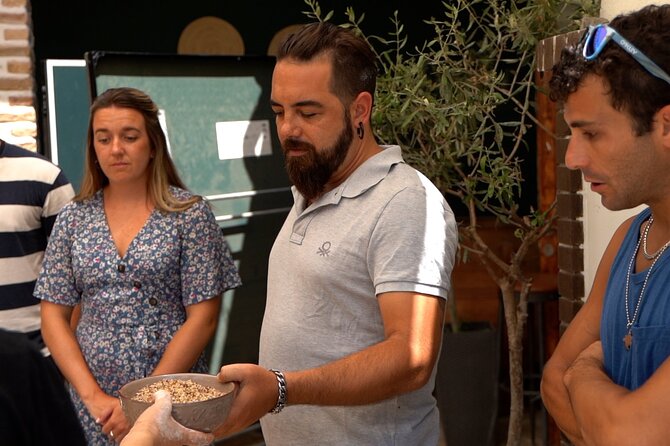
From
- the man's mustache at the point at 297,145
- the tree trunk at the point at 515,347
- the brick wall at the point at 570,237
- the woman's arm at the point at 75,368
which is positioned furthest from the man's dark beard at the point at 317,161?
the tree trunk at the point at 515,347

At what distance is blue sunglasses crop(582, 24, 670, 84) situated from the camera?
1.41m

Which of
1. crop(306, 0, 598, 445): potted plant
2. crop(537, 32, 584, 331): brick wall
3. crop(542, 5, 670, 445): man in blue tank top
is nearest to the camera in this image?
crop(542, 5, 670, 445): man in blue tank top

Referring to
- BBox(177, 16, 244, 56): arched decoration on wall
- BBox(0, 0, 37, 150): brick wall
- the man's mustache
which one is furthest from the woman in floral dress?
BBox(177, 16, 244, 56): arched decoration on wall

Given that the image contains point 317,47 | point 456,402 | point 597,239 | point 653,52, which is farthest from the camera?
point 456,402

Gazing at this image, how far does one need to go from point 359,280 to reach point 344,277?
32mm

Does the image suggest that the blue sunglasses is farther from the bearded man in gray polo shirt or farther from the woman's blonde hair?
the woman's blonde hair

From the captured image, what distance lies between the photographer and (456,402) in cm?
459

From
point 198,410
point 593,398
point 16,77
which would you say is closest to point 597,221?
point 593,398

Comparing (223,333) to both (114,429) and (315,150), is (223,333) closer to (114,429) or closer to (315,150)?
(114,429)

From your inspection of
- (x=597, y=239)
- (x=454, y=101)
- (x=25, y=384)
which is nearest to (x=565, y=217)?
(x=597, y=239)

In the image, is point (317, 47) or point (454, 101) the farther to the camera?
point (454, 101)

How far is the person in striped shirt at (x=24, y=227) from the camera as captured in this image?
309 centimetres

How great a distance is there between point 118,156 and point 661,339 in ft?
6.27

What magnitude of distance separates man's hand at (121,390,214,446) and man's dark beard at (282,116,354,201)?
0.61 m
